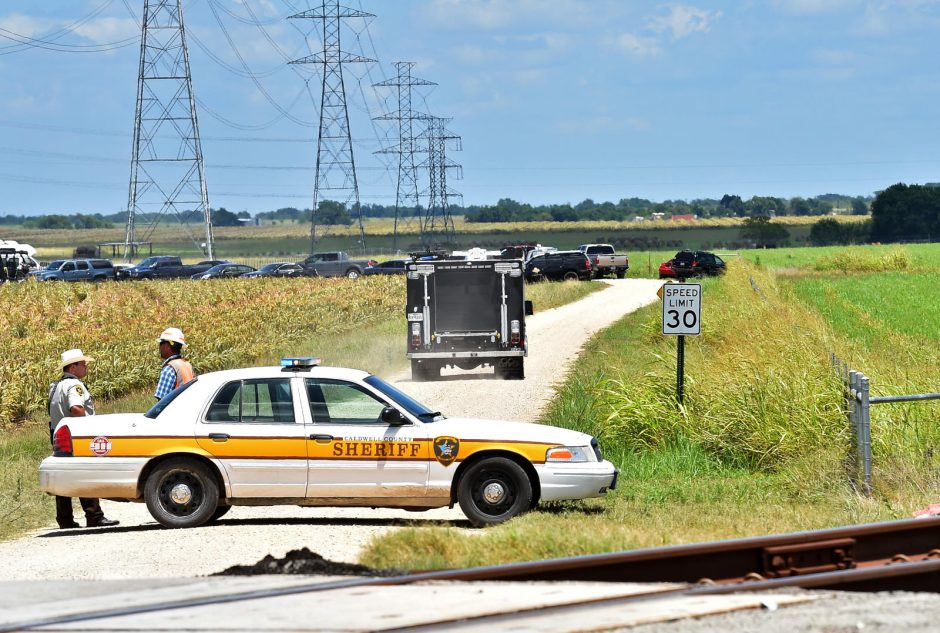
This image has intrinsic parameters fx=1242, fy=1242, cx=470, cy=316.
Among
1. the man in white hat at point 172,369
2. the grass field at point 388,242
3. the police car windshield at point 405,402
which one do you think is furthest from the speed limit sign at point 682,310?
the grass field at point 388,242

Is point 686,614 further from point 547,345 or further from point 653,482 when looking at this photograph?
point 547,345

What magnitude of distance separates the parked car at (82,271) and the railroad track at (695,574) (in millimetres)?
62930

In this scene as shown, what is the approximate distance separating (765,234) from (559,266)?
83.3 meters

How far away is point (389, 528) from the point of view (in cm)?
1167

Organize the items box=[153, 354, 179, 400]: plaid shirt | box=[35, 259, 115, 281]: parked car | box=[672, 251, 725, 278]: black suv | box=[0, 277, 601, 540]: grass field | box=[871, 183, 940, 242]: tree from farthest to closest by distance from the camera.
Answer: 1. box=[871, 183, 940, 242]: tree
2. box=[35, 259, 115, 281]: parked car
3. box=[672, 251, 725, 278]: black suv
4. box=[0, 277, 601, 540]: grass field
5. box=[153, 354, 179, 400]: plaid shirt

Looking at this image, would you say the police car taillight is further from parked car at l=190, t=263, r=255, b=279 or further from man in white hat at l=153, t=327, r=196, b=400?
parked car at l=190, t=263, r=255, b=279

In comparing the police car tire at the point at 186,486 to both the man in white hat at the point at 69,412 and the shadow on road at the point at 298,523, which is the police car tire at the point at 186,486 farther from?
the man in white hat at the point at 69,412

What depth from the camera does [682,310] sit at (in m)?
17.2

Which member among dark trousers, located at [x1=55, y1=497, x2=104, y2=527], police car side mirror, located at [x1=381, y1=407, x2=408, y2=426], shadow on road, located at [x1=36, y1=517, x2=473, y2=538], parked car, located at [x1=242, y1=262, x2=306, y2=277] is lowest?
shadow on road, located at [x1=36, y1=517, x2=473, y2=538]

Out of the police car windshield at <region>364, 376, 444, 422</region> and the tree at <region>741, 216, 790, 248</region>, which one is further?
the tree at <region>741, 216, 790, 248</region>

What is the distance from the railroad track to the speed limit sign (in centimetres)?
850

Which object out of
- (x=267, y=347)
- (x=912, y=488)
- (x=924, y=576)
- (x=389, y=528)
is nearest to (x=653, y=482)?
A: (x=912, y=488)

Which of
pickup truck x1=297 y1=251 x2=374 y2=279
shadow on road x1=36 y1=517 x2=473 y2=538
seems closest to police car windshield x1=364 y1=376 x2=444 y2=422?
shadow on road x1=36 y1=517 x2=473 y2=538

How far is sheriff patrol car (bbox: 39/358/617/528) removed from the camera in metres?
11.6
